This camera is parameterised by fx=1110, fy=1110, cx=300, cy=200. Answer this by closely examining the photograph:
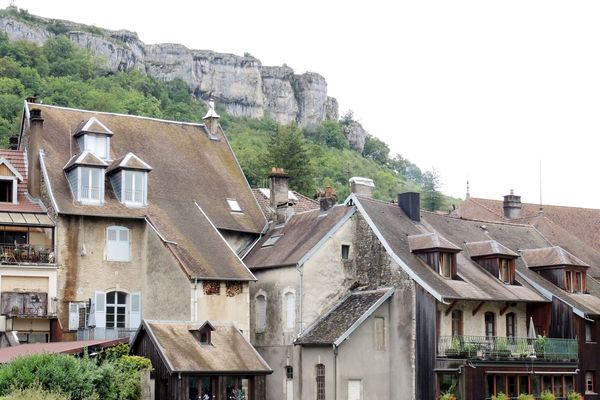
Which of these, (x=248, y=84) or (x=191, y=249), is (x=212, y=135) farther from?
(x=248, y=84)

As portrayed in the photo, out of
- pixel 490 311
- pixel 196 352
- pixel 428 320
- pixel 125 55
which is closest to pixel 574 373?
pixel 490 311

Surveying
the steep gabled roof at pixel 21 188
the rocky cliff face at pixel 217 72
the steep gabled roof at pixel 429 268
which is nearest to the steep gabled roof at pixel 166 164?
the steep gabled roof at pixel 21 188

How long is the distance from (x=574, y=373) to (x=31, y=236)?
2375 cm

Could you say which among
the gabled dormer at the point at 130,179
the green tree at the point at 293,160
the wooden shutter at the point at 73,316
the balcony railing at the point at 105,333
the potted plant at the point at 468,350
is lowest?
the potted plant at the point at 468,350

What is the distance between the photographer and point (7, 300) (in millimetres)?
44500

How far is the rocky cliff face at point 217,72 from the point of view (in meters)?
157

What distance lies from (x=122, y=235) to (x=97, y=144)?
456 centimetres

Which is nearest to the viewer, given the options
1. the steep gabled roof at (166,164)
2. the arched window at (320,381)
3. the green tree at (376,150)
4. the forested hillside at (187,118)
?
the arched window at (320,381)

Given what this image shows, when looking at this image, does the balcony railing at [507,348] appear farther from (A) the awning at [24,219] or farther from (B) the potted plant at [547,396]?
(A) the awning at [24,219]

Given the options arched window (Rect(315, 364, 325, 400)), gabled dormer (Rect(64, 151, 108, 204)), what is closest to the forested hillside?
gabled dormer (Rect(64, 151, 108, 204))

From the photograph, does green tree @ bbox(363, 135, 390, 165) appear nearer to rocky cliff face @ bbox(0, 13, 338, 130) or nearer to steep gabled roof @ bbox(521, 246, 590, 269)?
rocky cliff face @ bbox(0, 13, 338, 130)

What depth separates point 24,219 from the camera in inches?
1788

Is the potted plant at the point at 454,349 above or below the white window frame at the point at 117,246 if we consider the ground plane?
below

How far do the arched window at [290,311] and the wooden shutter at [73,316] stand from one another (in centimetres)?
864
